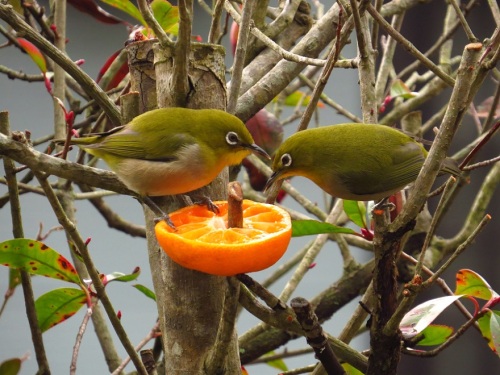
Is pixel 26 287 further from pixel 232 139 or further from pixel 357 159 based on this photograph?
pixel 357 159

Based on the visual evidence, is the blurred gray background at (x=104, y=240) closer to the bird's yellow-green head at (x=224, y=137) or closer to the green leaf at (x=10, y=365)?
the green leaf at (x=10, y=365)

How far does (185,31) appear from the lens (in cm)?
143

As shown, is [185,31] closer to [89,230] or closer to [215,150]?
[215,150]

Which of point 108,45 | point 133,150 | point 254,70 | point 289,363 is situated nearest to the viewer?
point 133,150

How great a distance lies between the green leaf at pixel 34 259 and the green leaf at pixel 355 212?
82cm

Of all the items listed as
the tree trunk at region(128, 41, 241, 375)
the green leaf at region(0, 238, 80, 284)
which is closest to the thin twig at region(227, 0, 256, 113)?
the tree trunk at region(128, 41, 241, 375)

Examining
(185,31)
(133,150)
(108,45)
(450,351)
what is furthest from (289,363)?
(185,31)

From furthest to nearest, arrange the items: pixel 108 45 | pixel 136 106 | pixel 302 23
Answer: pixel 108 45 → pixel 302 23 → pixel 136 106

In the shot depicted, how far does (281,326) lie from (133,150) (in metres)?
0.72

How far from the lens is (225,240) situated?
1409 mm

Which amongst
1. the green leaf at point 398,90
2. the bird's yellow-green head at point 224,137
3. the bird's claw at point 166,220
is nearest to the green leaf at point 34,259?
the bird's claw at point 166,220

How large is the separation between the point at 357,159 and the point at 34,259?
1.01 meters

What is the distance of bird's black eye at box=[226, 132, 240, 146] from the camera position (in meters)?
1.87

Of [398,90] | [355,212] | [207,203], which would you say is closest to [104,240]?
[398,90]
